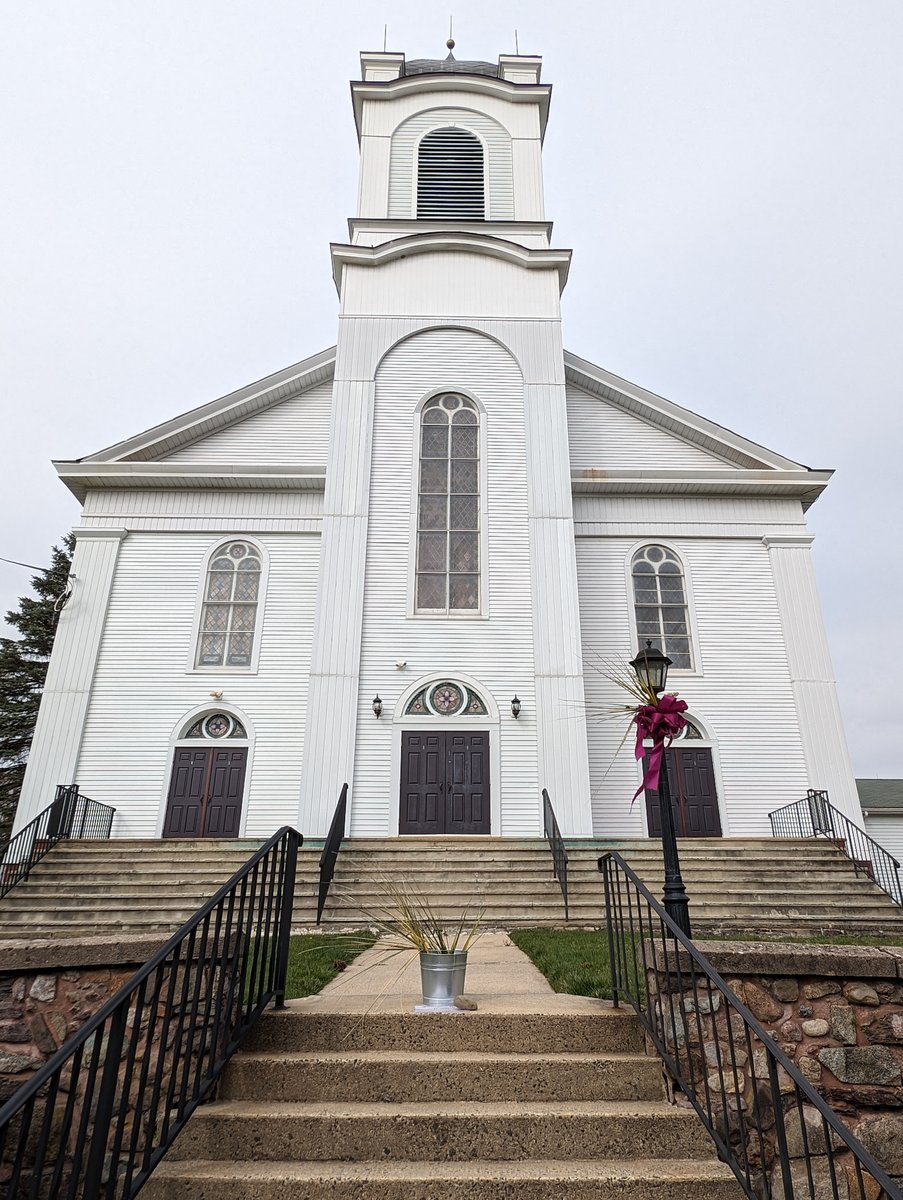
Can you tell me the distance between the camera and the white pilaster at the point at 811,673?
1570 centimetres

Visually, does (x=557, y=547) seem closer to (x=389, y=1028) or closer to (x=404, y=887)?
(x=404, y=887)

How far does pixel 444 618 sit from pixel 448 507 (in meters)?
2.53

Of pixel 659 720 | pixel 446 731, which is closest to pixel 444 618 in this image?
A: pixel 446 731

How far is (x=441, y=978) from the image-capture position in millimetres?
4570

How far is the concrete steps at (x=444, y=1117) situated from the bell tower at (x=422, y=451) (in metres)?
9.73

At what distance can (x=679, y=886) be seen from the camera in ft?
17.5

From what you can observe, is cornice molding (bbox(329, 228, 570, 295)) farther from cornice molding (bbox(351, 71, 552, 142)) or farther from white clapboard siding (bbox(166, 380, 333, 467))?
cornice molding (bbox(351, 71, 552, 142))

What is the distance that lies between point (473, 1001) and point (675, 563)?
560 inches

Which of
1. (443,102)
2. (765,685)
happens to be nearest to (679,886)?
(765,685)

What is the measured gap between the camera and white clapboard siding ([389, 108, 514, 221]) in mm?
20359

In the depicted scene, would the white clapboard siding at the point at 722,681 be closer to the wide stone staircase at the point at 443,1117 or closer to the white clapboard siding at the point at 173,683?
the white clapboard siding at the point at 173,683

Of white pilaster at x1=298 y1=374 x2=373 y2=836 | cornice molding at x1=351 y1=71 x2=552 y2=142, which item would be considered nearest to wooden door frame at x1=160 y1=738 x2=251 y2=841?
white pilaster at x1=298 y1=374 x2=373 y2=836

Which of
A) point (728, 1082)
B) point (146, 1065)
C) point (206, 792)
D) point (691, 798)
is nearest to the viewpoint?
point (146, 1065)

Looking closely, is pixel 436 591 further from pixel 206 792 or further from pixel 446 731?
pixel 206 792
